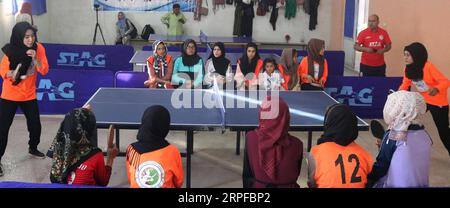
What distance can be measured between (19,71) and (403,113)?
378 centimetres

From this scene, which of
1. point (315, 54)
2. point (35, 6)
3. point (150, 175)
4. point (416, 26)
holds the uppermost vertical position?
point (35, 6)

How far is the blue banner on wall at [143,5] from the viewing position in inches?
583

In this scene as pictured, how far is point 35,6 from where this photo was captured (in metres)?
12.9

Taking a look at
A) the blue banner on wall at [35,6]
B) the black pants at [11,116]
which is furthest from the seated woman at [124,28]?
the black pants at [11,116]

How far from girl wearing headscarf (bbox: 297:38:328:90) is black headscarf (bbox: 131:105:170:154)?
3.87 meters

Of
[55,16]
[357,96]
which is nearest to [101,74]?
[357,96]

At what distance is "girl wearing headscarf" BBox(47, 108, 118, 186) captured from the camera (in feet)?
10.4

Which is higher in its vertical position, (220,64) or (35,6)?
(35,6)

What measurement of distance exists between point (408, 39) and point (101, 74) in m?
5.55

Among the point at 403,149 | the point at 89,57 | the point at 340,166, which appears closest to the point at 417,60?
the point at 403,149

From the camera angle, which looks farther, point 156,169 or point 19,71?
point 19,71

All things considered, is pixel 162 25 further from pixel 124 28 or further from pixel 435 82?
pixel 435 82

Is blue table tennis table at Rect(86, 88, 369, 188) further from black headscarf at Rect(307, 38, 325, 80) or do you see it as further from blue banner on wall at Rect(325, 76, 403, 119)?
blue banner on wall at Rect(325, 76, 403, 119)
